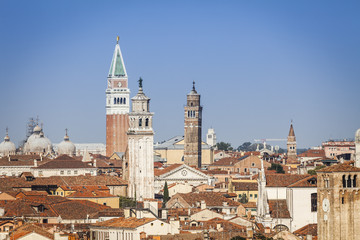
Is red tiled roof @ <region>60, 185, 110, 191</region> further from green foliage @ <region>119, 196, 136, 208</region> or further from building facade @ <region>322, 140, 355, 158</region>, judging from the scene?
building facade @ <region>322, 140, 355, 158</region>

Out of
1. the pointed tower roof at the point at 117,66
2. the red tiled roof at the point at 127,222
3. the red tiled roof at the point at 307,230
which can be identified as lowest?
the red tiled roof at the point at 307,230

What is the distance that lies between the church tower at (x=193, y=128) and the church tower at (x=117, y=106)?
34521 mm

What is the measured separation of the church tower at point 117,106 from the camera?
17550 centimetres

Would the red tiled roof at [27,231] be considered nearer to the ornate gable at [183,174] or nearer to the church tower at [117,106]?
the ornate gable at [183,174]

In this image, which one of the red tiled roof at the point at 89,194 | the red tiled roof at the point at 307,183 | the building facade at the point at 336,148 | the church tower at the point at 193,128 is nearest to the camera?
the red tiled roof at the point at 307,183

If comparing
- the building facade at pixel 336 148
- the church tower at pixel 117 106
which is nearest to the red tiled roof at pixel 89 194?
the building facade at pixel 336 148

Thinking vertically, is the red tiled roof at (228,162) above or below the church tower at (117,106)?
below

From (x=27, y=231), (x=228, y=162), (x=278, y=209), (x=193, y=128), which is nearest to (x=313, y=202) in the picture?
(x=278, y=209)

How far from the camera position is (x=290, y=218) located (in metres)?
68.1

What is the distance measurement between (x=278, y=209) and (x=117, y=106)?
111053mm

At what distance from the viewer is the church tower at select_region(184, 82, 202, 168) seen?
456 ft

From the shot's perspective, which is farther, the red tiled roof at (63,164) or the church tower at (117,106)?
the church tower at (117,106)

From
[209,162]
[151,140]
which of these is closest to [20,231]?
[151,140]

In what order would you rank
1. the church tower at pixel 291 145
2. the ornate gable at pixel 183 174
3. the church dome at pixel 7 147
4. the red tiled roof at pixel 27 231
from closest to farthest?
1. the red tiled roof at pixel 27 231
2. the ornate gable at pixel 183 174
3. the church tower at pixel 291 145
4. the church dome at pixel 7 147
